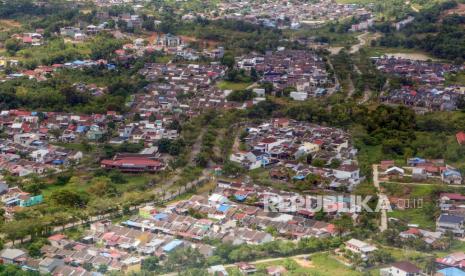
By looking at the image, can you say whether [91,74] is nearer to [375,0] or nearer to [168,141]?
[168,141]

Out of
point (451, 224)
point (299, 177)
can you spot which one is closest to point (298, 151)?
point (299, 177)

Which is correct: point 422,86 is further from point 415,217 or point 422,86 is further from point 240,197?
point 240,197

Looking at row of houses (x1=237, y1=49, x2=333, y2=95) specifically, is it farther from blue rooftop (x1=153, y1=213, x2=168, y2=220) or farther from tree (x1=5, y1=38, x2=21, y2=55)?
blue rooftop (x1=153, y1=213, x2=168, y2=220)

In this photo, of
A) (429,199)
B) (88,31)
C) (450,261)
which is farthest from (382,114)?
(88,31)

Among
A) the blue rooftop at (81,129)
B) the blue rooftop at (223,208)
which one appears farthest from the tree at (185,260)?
the blue rooftop at (81,129)

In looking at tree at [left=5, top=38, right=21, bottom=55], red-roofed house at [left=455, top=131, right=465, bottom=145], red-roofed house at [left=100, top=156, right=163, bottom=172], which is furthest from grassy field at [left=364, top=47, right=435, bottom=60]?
red-roofed house at [left=100, top=156, right=163, bottom=172]

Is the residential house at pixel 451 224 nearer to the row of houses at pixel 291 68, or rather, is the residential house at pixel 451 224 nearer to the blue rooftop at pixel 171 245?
the blue rooftop at pixel 171 245
